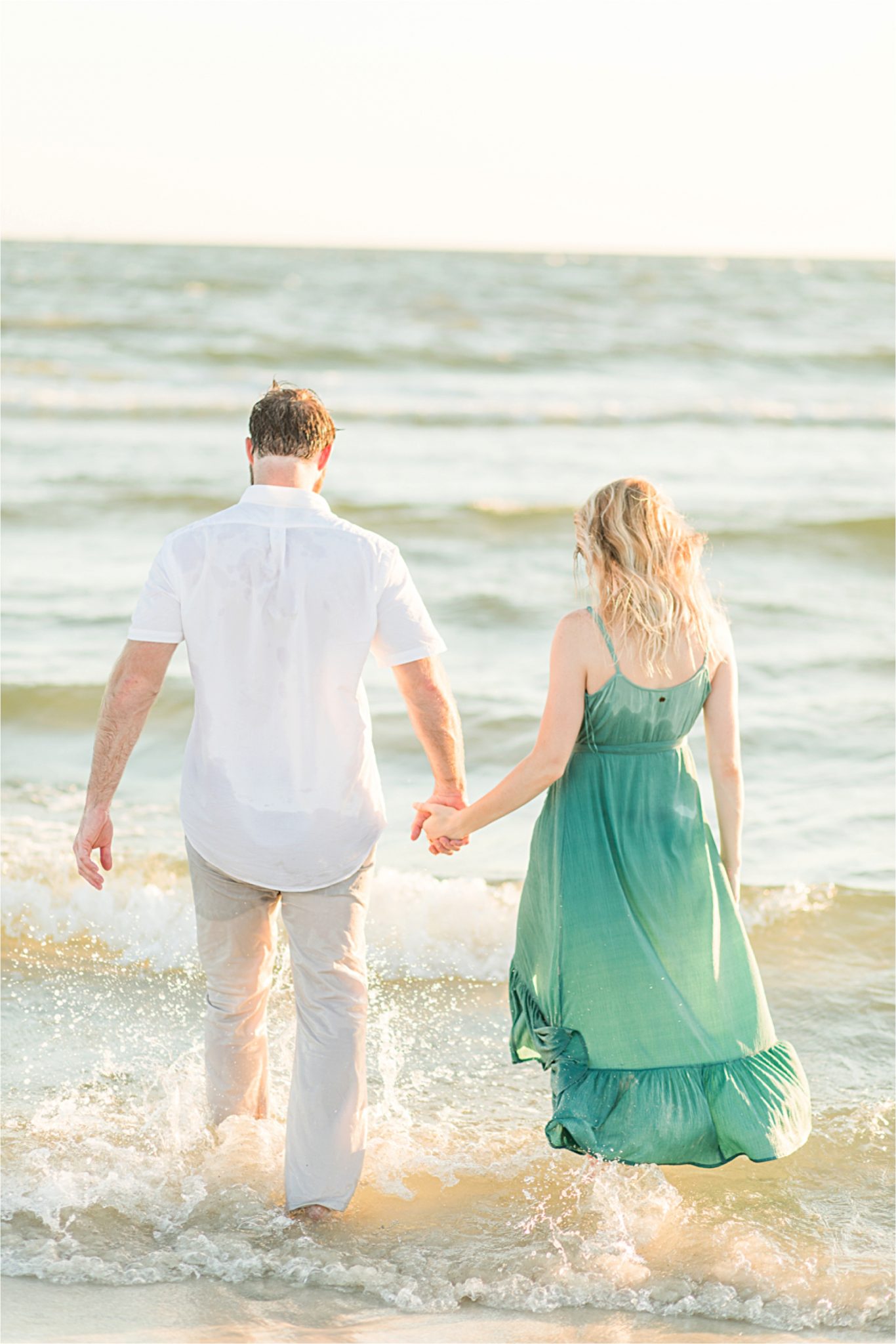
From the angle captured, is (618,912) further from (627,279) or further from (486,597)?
(627,279)

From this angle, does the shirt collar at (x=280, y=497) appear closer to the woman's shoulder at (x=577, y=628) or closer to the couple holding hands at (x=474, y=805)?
the couple holding hands at (x=474, y=805)

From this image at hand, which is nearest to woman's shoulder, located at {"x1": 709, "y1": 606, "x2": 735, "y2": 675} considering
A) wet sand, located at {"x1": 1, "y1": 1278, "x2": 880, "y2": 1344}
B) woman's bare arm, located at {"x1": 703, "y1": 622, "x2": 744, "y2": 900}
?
woman's bare arm, located at {"x1": 703, "y1": 622, "x2": 744, "y2": 900}

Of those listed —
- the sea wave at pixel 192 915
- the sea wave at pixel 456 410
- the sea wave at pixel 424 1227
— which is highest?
the sea wave at pixel 456 410

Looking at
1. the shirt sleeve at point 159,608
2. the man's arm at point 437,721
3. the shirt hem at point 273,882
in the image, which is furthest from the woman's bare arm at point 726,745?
the shirt sleeve at point 159,608

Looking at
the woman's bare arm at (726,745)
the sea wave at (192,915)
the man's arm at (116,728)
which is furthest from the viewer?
the sea wave at (192,915)

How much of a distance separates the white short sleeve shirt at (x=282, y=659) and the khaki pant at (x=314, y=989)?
0.08 m

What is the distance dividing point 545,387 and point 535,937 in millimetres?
17336

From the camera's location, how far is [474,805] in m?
3.23

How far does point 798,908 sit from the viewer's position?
512 cm

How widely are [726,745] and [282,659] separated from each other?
1032mm

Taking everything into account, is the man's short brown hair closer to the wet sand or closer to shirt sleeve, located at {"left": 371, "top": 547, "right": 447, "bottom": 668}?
shirt sleeve, located at {"left": 371, "top": 547, "right": 447, "bottom": 668}

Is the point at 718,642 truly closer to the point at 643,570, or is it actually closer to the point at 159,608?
the point at 643,570

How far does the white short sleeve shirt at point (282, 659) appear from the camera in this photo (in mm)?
2938

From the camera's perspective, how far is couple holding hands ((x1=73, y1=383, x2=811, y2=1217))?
2.97 m
